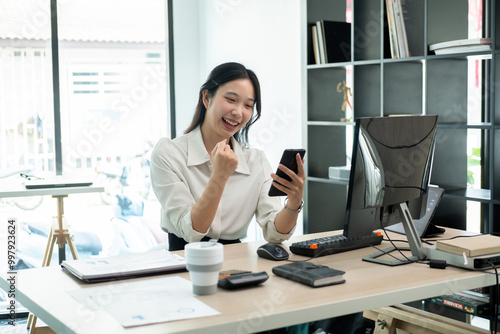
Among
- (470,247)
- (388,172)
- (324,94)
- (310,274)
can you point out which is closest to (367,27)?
(324,94)

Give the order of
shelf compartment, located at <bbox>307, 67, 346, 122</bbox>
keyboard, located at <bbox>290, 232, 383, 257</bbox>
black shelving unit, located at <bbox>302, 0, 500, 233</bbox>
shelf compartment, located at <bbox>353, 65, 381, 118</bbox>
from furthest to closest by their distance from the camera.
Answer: shelf compartment, located at <bbox>307, 67, 346, 122</bbox> < shelf compartment, located at <bbox>353, 65, 381, 118</bbox> < black shelving unit, located at <bbox>302, 0, 500, 233</bbox> < keyboard, located at <bbox>290, 232, 383, 257</bbox>

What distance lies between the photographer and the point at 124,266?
1619 millimetres

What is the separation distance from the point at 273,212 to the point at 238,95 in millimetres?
452

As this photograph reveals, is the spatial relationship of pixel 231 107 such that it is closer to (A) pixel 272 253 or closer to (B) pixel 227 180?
(B) pixel 227 180

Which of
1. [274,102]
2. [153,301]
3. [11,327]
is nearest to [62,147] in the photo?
[11,327]

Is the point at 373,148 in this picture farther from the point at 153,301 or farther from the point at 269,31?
the point at 269,31

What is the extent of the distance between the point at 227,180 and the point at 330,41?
4.90ft

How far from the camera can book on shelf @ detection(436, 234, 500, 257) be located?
1663mm

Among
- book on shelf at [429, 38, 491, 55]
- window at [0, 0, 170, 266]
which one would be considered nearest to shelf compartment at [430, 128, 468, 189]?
book on shelf at [429, 38, 491, 55]

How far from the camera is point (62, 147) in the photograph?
165 inches

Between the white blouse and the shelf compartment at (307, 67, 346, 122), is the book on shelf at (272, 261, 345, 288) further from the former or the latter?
the shelf compartment at (307, 67, 346, 122)

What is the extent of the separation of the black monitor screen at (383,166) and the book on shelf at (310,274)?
206 mm

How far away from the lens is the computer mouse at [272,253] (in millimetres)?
1754

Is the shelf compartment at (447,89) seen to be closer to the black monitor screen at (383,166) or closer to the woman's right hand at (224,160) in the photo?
the black monitor screen at (383,166)
